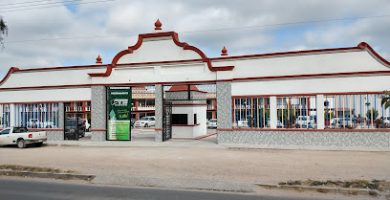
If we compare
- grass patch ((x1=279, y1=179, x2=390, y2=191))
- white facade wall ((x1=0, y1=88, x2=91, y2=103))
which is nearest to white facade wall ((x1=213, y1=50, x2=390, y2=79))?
white facade wall ((x1=0, y1=88, x2=91, y2=103))

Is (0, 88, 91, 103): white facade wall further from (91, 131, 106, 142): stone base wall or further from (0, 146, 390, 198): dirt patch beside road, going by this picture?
(0, 146, 390, 198): dirt patch beside road

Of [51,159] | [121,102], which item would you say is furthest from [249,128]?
[51,159]

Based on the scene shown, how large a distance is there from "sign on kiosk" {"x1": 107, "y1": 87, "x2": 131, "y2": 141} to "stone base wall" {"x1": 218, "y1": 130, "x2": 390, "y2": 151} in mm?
6354

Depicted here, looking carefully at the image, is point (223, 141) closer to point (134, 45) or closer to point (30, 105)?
point (134, 45)

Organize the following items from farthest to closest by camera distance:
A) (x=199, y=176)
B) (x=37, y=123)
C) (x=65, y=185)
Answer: (x=37, y=123) < (x=199, y=176) < (x=65, y=185)

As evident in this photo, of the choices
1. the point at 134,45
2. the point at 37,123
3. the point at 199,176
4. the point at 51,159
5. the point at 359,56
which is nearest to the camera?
the point at 199,176

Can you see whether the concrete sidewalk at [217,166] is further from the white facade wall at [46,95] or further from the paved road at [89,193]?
the white facade wall at [46,95]

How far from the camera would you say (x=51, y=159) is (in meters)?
15.9

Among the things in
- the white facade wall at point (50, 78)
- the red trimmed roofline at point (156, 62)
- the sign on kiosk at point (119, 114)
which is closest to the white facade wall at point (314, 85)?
the red trimmed roofline at point (156, 62)

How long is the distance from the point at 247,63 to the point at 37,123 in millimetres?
15320

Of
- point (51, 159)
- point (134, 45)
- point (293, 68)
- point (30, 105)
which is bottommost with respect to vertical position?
point (51, 159)

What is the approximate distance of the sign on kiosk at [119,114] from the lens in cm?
2333

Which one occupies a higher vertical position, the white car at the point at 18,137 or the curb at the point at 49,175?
the white car at the point at 18,137

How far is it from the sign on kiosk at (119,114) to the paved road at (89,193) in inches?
499
